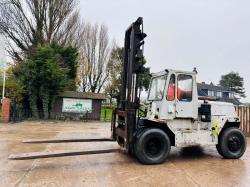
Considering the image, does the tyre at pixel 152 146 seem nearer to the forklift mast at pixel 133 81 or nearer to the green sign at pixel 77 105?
the forklift mast at pixel 133 81

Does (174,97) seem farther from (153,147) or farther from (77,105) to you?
(77,105)

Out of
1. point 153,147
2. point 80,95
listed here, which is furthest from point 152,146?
point 80,95

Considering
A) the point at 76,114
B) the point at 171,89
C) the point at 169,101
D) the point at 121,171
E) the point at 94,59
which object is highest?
the point at 94,59

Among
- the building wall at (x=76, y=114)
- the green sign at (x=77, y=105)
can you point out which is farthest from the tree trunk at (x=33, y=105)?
the green sign at (x=77, y=105)

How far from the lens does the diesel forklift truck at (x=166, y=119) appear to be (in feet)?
21.8

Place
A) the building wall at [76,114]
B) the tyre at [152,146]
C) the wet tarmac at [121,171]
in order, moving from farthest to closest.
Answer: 1. the building wall at [76,114]
2. the tyre at [152,146]
3. the wet tarmac at [121,171]

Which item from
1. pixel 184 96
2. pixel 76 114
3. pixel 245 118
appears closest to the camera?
pixel 184 96

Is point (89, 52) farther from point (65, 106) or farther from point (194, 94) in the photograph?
point (194, 94)

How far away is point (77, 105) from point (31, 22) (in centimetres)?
935

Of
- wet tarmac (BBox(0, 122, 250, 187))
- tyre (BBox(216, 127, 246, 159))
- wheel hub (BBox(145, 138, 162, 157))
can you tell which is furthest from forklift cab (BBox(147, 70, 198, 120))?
wet tarmac (BBox(0, 122, 250, 187))

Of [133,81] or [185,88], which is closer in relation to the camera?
[133,81]

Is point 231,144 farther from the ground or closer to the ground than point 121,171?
farther from the ground

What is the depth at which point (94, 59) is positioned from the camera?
120 ft

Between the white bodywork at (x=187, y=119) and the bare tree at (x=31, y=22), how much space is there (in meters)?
19.5
